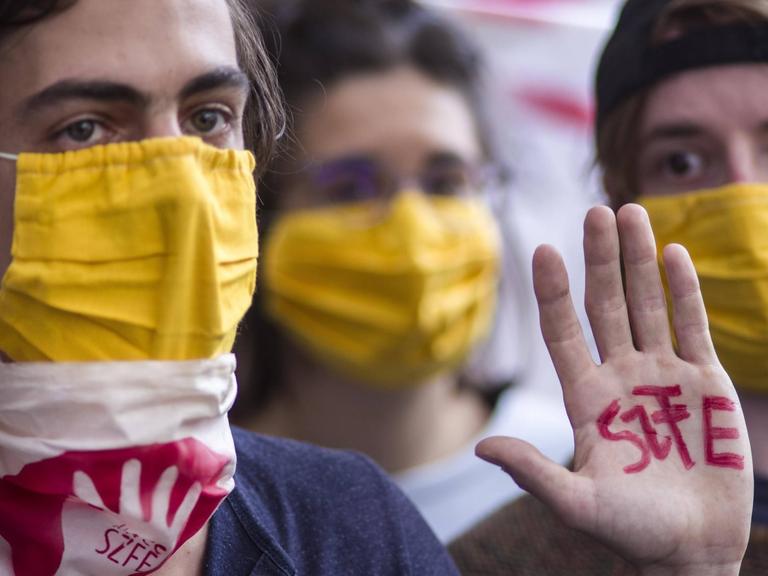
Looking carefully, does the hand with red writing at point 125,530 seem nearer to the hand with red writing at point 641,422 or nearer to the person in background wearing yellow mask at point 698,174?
the hand with red writing at point 641,422

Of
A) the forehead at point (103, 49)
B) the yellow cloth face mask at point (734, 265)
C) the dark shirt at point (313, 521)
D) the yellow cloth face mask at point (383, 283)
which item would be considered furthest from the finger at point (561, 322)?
the yellow cloth face mask at point (383, 283)

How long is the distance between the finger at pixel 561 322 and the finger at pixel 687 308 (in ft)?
0.54

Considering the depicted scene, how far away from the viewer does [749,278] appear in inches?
92.3

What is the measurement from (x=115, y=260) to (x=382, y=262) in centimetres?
197

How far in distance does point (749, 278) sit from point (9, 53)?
1548mm

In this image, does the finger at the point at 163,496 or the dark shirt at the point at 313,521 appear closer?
the finger at the point at 163,496

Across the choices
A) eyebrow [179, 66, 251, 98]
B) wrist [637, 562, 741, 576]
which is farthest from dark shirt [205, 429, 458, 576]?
eyebrow [179, 66, 251, 98]

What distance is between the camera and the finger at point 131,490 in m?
1.73

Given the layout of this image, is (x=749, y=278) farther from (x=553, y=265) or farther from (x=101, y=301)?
(x=101, y=301)

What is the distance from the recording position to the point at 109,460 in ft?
5.65

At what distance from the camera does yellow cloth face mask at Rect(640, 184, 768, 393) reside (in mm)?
2348

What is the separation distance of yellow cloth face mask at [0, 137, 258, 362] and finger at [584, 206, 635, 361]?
24.9 inches

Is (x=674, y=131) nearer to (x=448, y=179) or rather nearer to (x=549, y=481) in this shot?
(x=549, y=481)

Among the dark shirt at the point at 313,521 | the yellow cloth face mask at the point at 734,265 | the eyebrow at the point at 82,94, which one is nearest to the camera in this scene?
the eyebrow at the point at 82,94
